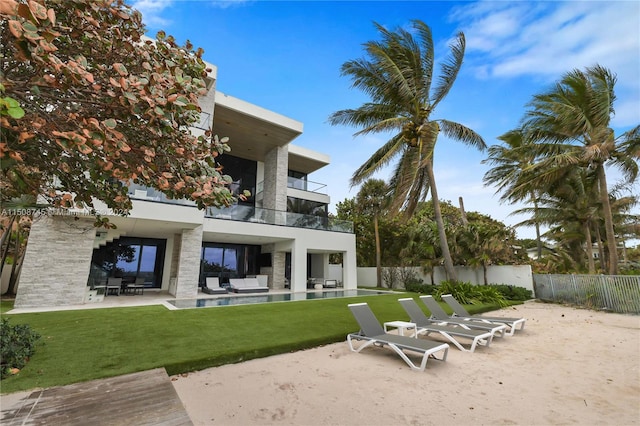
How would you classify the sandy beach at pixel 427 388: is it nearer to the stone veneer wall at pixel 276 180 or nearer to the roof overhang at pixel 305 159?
the stone veneer wall at pixel 276 180

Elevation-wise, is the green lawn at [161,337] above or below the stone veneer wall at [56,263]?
below

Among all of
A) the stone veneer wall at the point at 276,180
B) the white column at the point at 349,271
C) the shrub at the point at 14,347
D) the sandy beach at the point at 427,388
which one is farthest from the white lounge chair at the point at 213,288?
the sandy beach at the point at 427,388

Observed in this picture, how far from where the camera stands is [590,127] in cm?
1162

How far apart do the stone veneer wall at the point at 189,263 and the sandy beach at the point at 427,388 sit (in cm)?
837

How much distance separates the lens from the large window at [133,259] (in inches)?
586

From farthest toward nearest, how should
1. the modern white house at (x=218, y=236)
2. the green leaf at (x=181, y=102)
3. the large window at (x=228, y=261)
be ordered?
the large window at (x=228, y=261), the modern white house at (x=218, y=236), the green leaf at (x=181, y=102)

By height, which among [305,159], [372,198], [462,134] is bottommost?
[372,198]

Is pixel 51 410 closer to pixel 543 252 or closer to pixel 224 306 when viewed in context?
pixel 224 306

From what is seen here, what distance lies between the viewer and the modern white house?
9891 mm

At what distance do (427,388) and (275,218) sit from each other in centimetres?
1247

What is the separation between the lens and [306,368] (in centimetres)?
486

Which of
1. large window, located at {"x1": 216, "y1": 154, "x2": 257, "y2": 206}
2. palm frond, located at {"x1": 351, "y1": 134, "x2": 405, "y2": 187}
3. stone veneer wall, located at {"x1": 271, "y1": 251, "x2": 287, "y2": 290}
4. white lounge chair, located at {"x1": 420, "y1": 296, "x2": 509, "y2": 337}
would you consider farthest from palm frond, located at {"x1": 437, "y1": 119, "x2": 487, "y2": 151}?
large window, located at {"x1": 216, "y1": 154, "x2": 257, "y2": 206}

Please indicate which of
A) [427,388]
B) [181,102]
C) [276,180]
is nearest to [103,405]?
[181,102]

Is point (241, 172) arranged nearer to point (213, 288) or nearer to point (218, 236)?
point (218, 236)
